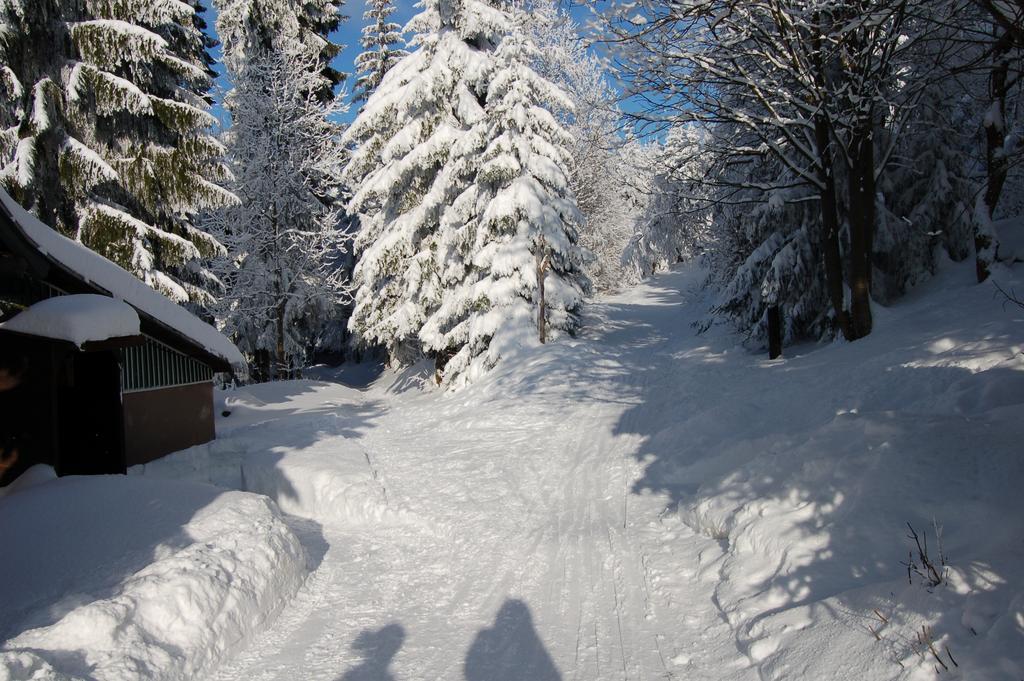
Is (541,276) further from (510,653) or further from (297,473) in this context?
(510,653)

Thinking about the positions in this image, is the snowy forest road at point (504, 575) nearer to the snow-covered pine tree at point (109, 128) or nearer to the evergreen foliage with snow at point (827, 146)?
the evergreen foliage with snow at point (827, 146)

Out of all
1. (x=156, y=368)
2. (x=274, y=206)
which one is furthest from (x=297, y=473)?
(x=274, y=206)

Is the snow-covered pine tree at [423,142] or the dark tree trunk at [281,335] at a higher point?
the snow-covered pine tree at [423,142]

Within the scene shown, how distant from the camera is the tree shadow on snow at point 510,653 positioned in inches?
171

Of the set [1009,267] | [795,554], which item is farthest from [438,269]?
[795,554]

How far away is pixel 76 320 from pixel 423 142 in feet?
41.0

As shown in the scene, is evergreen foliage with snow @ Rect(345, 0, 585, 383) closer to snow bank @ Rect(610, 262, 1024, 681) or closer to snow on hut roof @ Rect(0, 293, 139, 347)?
snow bank @ Rect(610, 262, 1024, 681)

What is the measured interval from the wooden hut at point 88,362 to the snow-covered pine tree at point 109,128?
168 inches

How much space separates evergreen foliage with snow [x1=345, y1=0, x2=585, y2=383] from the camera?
1639cm

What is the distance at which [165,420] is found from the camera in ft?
37.2

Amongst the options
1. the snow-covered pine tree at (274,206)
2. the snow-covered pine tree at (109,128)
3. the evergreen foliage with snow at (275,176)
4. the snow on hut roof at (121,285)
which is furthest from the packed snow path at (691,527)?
the evergreen foliage with snow at (275,176)

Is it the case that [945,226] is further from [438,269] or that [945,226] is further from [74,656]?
[74,656]

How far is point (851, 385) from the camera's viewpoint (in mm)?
9164

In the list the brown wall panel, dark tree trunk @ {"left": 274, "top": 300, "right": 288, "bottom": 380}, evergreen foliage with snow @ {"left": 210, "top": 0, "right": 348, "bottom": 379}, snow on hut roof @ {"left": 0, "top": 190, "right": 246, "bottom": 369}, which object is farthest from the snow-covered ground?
evergreen foliage with snow @ {"left": 210, "top": 0, "right": 348, "bottom": 379}
